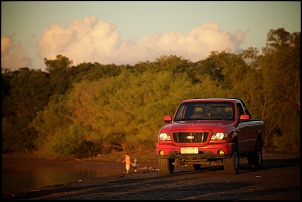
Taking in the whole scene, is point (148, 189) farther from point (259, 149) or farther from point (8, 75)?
point (8, 75)

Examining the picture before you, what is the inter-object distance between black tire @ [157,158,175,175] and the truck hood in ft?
2.98

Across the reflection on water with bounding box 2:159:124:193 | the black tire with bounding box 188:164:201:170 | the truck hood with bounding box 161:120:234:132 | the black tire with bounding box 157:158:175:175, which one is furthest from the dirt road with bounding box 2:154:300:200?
the reflection on water with bounding box 2:159:124:193

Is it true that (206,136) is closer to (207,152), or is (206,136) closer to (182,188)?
(207,152)

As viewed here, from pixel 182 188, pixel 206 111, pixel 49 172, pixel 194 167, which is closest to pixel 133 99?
pixel 49 172

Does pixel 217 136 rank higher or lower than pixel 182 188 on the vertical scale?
higher

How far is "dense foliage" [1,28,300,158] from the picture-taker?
62812mm

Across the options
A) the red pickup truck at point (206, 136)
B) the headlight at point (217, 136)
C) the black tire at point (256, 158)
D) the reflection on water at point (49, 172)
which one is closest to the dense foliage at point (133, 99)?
the reflection on water at point (49, 172)

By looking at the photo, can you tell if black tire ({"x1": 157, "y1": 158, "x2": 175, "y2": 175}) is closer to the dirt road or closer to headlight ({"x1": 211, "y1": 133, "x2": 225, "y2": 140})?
the dirt road

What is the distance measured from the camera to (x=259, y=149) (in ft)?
65.6

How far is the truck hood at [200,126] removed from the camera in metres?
16.9

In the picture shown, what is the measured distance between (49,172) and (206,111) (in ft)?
179

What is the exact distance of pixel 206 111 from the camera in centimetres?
1838

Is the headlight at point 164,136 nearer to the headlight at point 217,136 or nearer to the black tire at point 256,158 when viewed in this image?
the headlight at point 217,136

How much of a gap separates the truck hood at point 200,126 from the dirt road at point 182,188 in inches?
51.6
